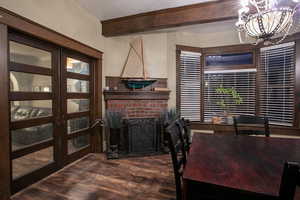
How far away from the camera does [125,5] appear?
2785 mm

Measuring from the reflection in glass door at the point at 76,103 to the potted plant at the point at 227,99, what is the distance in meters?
3.07

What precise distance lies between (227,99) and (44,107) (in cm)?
389

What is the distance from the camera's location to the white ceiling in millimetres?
2668

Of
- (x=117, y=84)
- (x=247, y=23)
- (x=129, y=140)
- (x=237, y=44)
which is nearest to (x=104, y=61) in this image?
(x=117, y=84)

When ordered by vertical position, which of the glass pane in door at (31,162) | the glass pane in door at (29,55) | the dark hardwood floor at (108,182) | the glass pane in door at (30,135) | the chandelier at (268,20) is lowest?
the dark hardwood floor at (108,182)

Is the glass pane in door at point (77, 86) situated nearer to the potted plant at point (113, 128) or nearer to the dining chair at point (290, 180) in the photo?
the potted plant at point (113, 128)

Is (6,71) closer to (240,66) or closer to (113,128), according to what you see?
(113,128)

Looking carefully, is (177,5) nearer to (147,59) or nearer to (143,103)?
(147,59)

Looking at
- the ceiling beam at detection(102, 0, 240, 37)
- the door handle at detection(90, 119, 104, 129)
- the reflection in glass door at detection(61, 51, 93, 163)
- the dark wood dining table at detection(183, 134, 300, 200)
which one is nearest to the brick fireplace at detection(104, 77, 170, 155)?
the door handle at detection(90, 119, 104, 129)

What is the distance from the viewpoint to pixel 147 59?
12.6ft

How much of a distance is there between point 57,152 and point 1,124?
43.2 inches

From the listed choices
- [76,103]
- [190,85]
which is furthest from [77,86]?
[190,85]

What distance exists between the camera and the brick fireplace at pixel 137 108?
11.1 feet

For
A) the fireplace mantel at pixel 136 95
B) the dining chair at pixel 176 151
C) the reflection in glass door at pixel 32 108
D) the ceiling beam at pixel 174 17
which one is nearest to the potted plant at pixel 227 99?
the fireplace mantel at pixel 136 95
